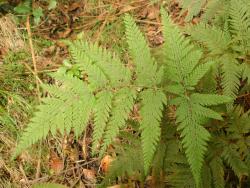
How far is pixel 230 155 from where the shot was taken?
2.41 metres

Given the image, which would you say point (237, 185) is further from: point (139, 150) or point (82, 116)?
point (82, 116)

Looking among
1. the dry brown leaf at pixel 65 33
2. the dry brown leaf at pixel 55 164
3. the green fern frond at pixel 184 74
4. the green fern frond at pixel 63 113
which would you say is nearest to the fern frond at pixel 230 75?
the green fern frond at pixel 184 74

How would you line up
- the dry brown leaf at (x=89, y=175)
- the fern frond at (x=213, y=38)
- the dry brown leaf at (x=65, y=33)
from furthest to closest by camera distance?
the dry brown leaf at (x=65, y=33)
the dry brown leaf at (x=89, y=175)
the fern frond at (x=213, y=38)

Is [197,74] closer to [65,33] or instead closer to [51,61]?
[51,61]

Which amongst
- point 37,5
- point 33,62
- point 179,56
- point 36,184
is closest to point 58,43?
point 33,62

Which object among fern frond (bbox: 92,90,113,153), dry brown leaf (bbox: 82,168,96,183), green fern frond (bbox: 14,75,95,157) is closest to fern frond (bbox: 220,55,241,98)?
fern frond (bbox: 92,90,113,153)

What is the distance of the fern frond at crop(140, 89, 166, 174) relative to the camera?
1988mm

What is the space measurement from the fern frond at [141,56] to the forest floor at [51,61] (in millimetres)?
1098

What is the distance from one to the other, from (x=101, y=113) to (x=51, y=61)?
6.91 ft

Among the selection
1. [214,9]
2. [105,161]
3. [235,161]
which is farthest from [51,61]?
[235,161]

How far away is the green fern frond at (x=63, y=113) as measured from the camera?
6.61 feet

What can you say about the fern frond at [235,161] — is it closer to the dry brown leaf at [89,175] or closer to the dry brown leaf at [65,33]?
the dry brown leaf at [89,175]

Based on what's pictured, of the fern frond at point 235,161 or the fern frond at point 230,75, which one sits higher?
the fern frond at point 230,75

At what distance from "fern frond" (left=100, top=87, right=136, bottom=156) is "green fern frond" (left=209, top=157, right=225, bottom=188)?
0.69 m
